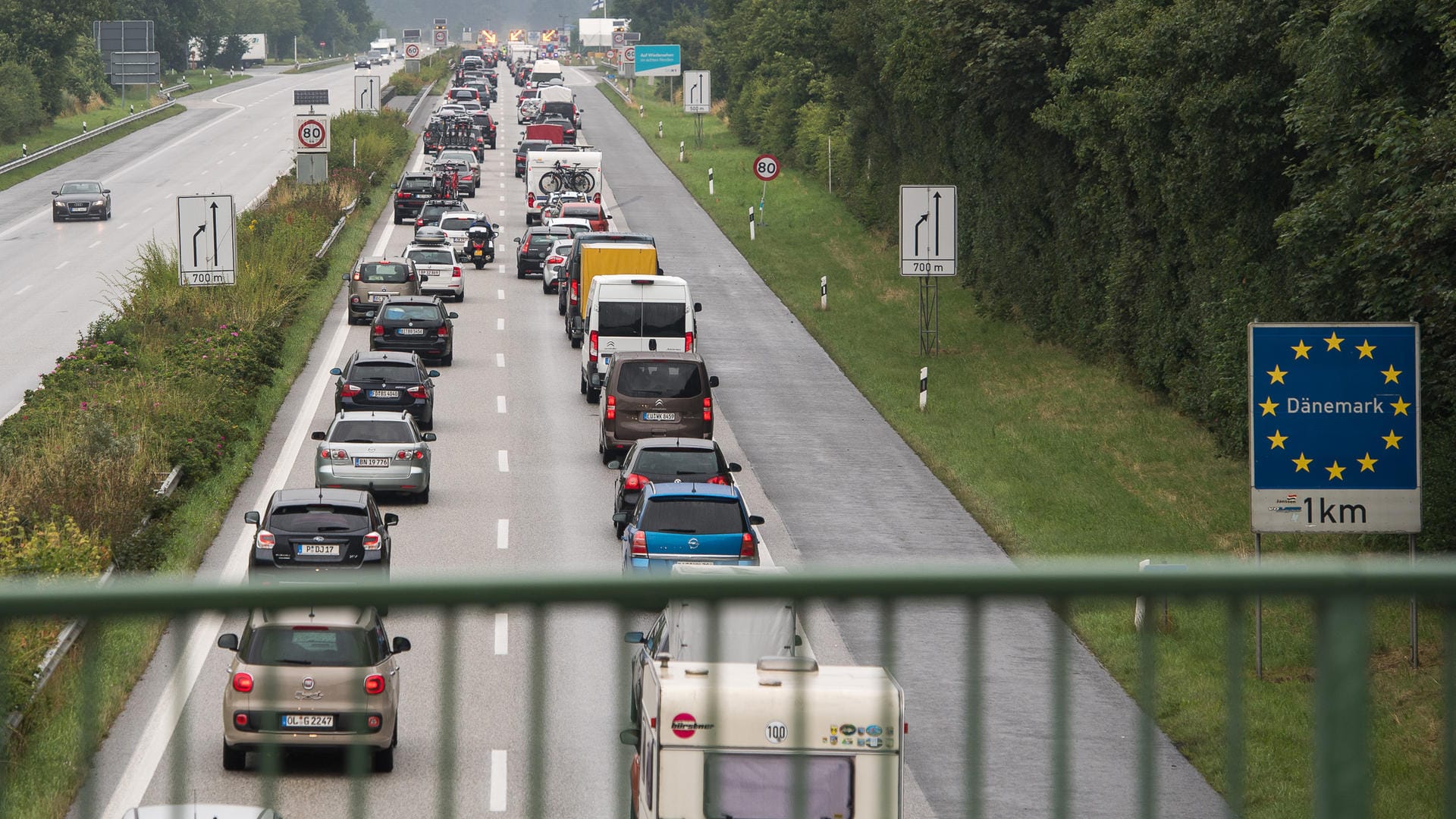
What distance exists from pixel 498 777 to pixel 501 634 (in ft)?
1.78

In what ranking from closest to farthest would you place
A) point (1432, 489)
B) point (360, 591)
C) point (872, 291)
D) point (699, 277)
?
point (360, 591) < point (1432, 489) < point (872, 291) < point (699, 277)

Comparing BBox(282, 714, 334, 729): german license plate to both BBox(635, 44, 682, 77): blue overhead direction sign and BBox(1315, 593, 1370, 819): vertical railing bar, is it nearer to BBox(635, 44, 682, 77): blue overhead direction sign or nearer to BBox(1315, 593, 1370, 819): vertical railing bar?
BBox(1315, 593, 1370, 819): vertical railing bar

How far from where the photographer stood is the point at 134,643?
4254mm

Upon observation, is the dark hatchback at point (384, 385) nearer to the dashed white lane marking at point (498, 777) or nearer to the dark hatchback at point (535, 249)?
the dark hatchback at point (535, 249)

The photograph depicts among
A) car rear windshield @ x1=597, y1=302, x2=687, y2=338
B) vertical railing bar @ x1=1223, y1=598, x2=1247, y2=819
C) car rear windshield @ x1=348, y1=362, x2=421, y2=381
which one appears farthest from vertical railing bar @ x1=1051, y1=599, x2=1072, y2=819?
car rear windshield @ x1=597, y1=302, x2=687, y2=338

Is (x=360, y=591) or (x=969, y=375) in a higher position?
(x=360, y=591)

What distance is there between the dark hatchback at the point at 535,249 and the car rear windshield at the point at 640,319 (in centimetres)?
2022

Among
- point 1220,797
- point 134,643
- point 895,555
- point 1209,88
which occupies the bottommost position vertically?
point 895,555

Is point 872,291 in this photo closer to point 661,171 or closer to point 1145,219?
point 1145,219

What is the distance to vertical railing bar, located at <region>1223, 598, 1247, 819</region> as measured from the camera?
408 centimetres

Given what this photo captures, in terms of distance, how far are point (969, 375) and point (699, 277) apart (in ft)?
59.1

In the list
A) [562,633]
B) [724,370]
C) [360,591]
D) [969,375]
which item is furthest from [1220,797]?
[724,370]

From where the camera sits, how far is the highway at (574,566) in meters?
4.05

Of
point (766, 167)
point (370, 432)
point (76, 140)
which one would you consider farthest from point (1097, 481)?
point (76, 140)
